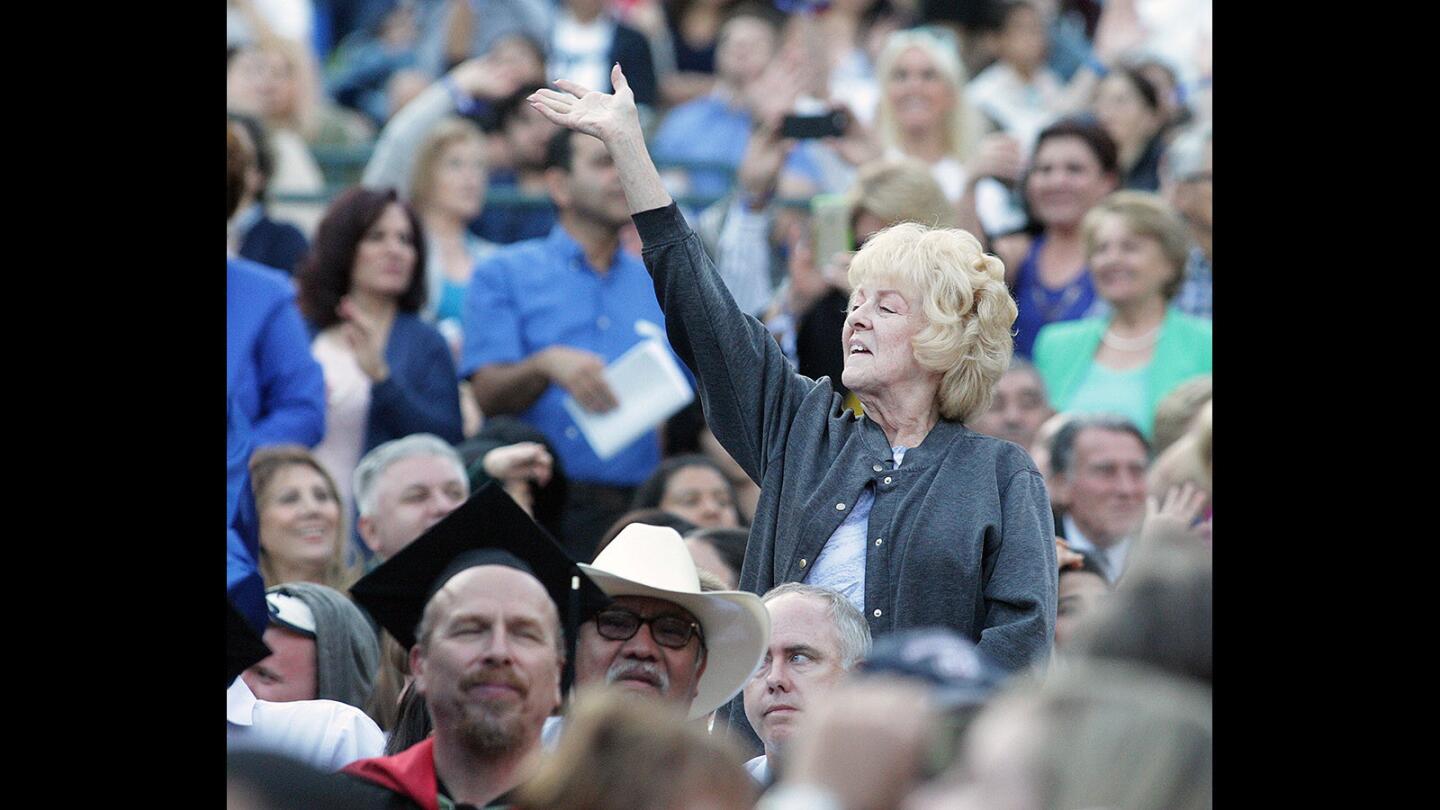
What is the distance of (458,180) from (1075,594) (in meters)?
4.10

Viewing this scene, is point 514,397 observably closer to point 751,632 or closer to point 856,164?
point 856,164

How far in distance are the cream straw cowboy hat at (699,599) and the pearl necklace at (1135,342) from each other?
352 cm

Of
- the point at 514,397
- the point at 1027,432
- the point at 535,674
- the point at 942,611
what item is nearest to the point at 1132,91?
the point at 1027,432

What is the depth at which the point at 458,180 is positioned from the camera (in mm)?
9477

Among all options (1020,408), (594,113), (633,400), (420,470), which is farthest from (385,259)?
(594,113)

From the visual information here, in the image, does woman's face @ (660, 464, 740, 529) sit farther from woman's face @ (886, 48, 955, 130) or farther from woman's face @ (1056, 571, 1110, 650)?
woman's face @ (886, 48, 955, 130)

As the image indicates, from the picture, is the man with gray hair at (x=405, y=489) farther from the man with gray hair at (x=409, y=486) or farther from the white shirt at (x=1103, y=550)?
the white shirt at (x=1103, y=550)

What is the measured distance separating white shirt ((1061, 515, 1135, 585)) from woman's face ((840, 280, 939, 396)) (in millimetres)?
2145

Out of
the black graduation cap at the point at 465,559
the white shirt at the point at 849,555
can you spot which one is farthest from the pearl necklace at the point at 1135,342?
the black graduation cap at the point at 465,559

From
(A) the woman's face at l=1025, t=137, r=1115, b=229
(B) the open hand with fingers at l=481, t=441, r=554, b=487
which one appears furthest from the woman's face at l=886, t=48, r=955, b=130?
(B) the open hand with fingers at l=481, t=441, r=554, b=487

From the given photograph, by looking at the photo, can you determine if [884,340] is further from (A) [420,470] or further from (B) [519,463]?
(B) [519,463]

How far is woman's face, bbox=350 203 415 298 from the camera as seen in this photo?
7.96m

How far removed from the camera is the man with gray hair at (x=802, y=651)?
4.77 meters

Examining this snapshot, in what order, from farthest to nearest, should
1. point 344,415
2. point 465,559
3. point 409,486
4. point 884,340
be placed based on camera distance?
1. point 344,415
2. point 409,486
3. point 884,340
4. point 465,559
